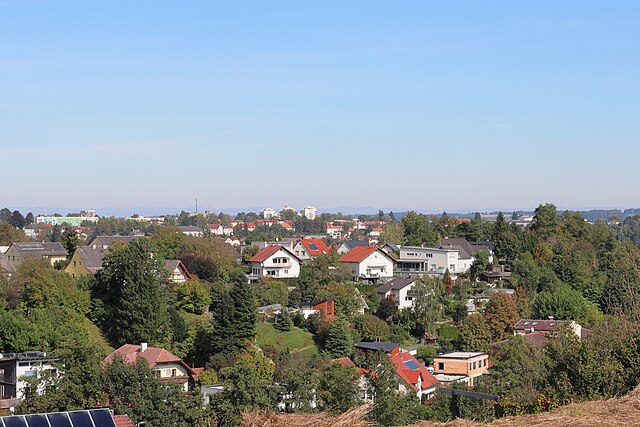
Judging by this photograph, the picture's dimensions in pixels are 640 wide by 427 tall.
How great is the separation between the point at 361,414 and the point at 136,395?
9101 millimetres

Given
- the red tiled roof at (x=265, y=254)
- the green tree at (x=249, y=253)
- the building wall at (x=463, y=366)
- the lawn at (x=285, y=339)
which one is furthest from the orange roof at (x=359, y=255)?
the building wall at (x=463, y=366)

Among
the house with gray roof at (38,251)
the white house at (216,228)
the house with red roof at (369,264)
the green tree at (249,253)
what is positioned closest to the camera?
the house with gray roof at (38,251)

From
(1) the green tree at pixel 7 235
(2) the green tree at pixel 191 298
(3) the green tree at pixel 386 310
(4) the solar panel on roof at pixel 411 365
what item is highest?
(1) the green tree at pixel 7 235

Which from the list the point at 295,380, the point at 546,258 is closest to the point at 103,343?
the point at 295,380

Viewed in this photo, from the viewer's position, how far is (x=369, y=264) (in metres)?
32.1

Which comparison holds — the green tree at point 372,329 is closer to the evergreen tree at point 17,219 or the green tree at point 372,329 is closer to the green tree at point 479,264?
the green tree at point 479,264

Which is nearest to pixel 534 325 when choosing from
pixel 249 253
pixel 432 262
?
pixel 432 262

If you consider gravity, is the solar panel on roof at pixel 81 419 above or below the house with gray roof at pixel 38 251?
below

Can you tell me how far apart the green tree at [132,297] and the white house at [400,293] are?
28.5 ft

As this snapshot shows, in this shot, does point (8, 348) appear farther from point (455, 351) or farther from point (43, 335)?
point (455, 351)

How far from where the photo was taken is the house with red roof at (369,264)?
3172cm

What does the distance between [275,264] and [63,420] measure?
22.3 meters

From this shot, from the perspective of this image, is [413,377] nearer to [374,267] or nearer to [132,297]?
[132,297]

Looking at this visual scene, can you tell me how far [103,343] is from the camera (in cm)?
1970
